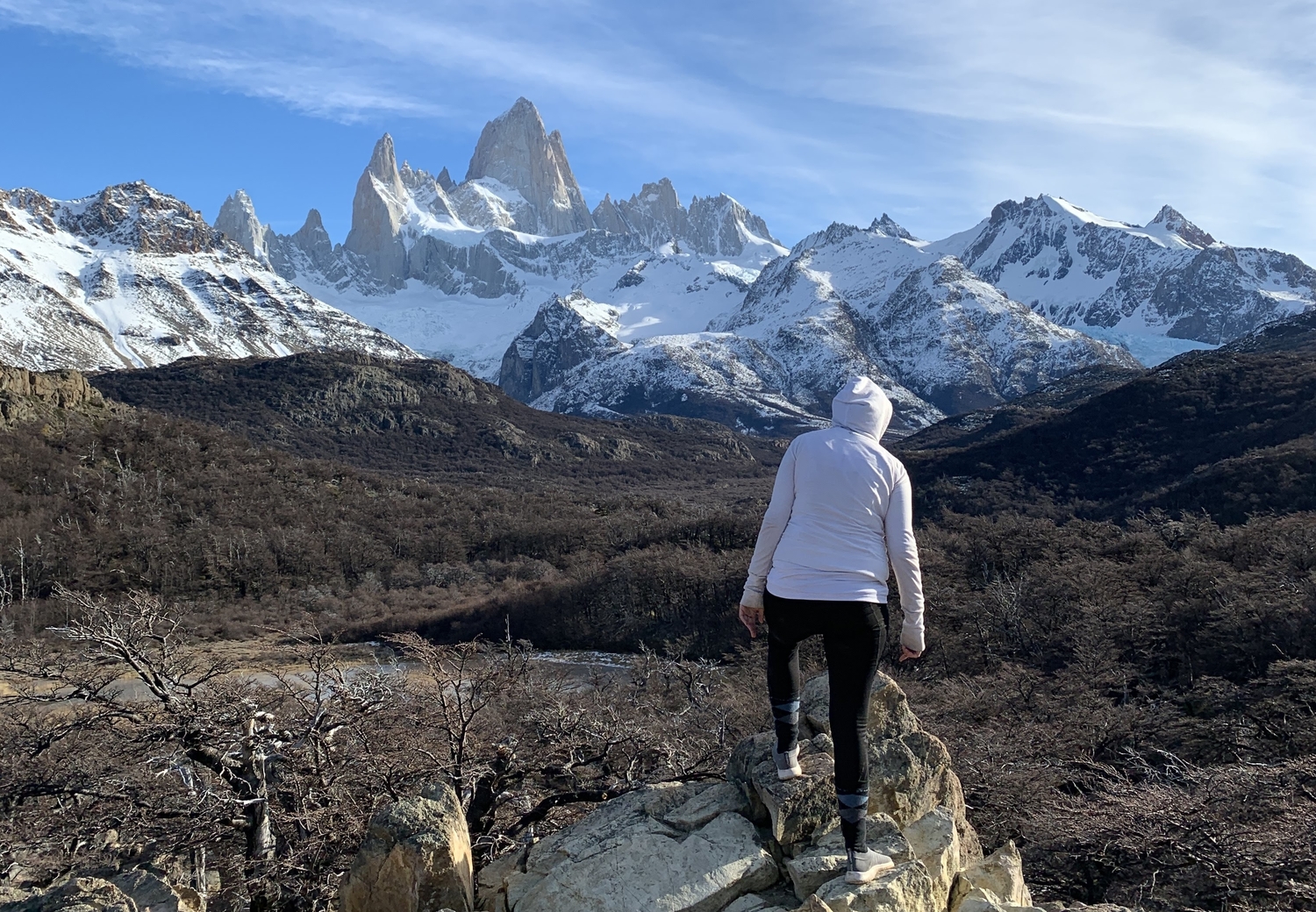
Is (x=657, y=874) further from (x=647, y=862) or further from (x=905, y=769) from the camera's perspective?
(x=905, y=769)

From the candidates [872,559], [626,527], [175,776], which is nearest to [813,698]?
[872,559]

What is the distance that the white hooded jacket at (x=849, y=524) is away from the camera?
5.25m

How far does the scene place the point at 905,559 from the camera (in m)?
5.29

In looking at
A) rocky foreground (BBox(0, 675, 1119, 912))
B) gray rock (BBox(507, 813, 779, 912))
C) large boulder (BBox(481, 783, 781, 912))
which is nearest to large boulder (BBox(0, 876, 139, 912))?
rocky foreground (BBox(0, 675, 1119, 912))

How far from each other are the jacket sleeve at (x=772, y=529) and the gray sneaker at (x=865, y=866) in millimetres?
1511

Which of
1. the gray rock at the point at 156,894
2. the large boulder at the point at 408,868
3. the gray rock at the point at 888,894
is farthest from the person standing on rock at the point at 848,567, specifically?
the gray rock at the point at 156,894

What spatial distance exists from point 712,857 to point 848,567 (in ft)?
6.25

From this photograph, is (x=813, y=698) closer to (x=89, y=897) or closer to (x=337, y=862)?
(x=337, y=862)

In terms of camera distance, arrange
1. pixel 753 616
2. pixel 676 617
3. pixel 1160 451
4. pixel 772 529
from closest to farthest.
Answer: pixel 772 529, pixel 753 616, pixel 676 617, pixel 1160 451

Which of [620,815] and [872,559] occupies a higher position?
[872,559]

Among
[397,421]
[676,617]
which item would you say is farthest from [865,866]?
[397,421]

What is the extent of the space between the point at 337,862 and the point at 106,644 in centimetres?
238

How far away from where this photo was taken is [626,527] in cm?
7075

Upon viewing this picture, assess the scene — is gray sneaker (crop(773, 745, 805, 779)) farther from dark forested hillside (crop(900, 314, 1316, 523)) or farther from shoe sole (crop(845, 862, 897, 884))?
dark forested hillside (crop(900, 314, 1316, 523))
